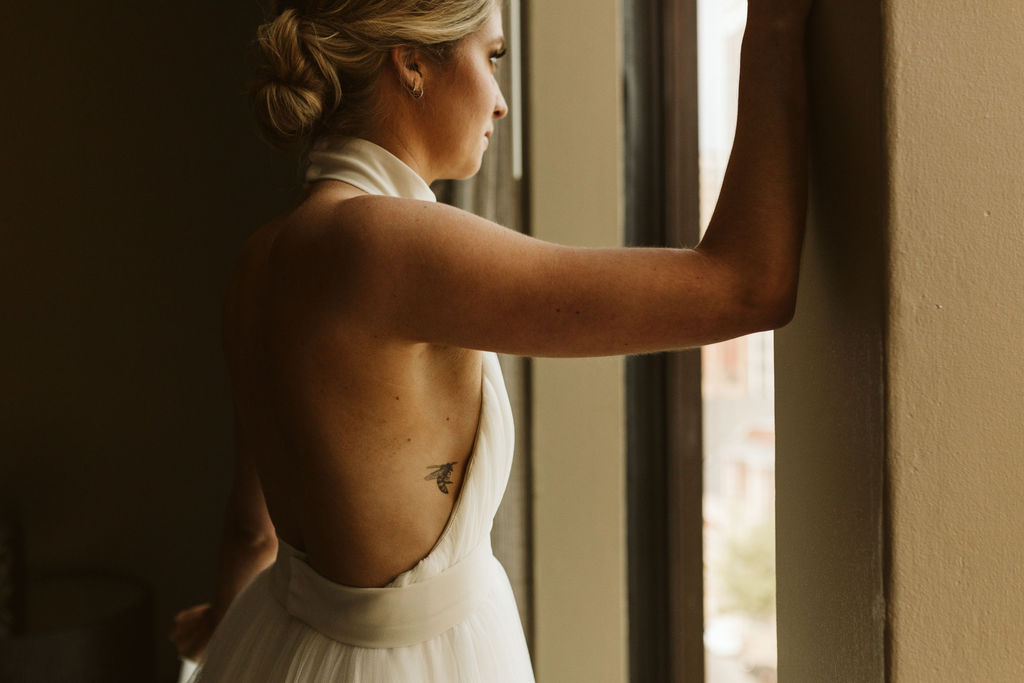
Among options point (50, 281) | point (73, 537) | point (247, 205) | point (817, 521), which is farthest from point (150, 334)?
point (817, 521)

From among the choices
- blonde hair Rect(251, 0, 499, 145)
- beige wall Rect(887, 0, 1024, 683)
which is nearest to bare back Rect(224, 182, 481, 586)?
blonde hair Rect(251, 0, 499, 145)

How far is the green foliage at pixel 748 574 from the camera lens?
13.4 feet

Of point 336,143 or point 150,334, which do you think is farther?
point 150,334

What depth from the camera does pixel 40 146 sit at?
2734 millimetres

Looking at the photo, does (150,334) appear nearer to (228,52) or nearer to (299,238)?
(228,52)

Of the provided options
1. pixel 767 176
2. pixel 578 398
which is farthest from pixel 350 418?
pixel 578 398

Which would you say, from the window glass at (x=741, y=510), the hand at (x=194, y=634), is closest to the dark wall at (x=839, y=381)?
the hand at (x=194, y=634)

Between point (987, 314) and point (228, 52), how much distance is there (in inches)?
108

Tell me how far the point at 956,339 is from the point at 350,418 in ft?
1.67

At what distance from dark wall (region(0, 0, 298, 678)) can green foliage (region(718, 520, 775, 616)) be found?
2526mm

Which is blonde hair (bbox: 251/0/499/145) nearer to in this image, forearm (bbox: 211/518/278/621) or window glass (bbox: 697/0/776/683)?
forearm (bbox: 211/518/278/621)

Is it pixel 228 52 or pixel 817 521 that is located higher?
pixel 228 52

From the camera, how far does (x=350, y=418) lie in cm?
79

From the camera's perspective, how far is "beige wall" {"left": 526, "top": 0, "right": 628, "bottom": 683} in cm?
155
